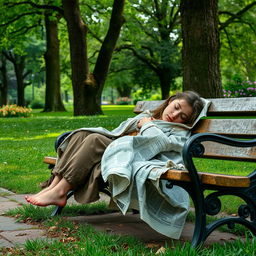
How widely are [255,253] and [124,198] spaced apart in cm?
98

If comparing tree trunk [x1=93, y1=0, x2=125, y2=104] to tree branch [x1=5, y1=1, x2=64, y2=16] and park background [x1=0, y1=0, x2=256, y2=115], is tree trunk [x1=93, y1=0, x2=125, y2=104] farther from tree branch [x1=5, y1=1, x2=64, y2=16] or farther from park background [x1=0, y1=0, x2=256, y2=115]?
tree branch [x1=5, y1=1, x2=64, y2=16]

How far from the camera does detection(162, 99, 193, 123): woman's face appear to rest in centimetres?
403

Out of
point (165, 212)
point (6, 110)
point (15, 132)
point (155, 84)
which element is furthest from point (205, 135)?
point (155, 84)

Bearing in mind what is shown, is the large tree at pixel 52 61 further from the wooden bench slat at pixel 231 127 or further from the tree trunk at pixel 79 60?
the wooden bench slat at pixel 231 127

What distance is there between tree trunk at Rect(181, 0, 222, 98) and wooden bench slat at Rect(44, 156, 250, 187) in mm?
6652

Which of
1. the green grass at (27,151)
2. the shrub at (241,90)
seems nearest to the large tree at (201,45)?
the green grass at (27,151)

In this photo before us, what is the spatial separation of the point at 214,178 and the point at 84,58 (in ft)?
47.4

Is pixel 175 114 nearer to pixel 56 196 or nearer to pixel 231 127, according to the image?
pixel 231 127

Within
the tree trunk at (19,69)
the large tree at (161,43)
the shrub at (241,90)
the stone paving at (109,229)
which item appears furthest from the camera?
the tree trunk at (19,69)

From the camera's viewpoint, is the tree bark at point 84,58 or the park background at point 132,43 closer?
the park background at point 132,43

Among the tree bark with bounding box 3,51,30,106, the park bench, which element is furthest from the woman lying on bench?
the tree bark with bounding box 3,51,30,106

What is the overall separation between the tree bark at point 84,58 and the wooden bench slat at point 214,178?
46.5 ft

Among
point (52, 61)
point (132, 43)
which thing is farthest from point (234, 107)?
point (132, 43)

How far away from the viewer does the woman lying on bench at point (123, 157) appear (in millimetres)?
3363
